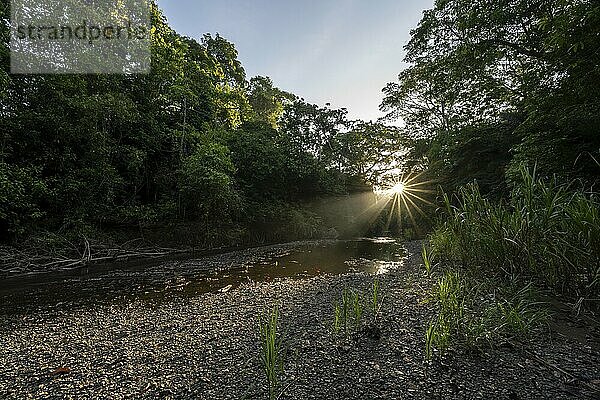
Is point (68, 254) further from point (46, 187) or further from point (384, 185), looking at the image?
point (384, 185)

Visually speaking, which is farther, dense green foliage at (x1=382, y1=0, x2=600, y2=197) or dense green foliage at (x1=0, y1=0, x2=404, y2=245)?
dense green foliage at (x1=0, y1=0, x2=404, y2=245)

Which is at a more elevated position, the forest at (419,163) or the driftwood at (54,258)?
the forest at (419,163)

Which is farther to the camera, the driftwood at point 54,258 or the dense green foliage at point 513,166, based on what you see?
the driftwood at point 54,258

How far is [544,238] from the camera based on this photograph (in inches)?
121

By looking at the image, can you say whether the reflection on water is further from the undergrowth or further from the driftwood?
the undergrowth

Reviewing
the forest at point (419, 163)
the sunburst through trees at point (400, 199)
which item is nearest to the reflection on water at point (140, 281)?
the forest at point (419, 163)

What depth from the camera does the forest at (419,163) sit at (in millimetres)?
3115

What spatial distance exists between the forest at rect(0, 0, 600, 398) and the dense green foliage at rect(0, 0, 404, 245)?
0.24 ft

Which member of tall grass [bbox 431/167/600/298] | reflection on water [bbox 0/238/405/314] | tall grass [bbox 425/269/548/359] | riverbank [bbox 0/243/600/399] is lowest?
reflection on water [bbox 0/238/405/314]

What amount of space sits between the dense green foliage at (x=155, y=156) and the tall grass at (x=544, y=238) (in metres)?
10.9

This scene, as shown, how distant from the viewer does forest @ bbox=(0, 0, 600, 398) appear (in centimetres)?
312

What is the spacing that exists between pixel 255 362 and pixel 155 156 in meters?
14.8

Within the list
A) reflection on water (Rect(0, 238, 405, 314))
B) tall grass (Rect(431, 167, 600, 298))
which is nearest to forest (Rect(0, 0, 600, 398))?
tall grass (Rect(431, 167, 600, 298))

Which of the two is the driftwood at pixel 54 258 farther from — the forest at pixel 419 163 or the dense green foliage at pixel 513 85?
the dense green foliage at pixel 513 85
